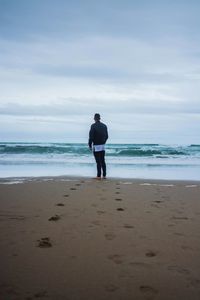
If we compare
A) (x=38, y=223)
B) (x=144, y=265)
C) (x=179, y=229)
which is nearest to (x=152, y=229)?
(x=179, y=229)

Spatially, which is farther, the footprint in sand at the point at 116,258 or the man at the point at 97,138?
the man at the point at 97,138

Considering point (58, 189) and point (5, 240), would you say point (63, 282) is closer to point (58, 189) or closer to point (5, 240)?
point (5, 240)

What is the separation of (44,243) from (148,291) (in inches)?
49.7

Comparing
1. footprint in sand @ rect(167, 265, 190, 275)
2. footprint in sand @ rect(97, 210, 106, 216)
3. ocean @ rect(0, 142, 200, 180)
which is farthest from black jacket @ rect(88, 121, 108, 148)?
footprint in sand @ rect(167, 265, 190, 275)

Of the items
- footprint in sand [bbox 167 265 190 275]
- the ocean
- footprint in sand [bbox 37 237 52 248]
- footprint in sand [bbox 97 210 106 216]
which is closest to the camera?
footprint in sand [bbox 167 265 190 275]

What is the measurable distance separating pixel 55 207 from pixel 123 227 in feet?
4.91

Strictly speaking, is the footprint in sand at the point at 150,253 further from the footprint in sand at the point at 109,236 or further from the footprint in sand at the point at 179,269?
the footprint in sand at the point at 109,236

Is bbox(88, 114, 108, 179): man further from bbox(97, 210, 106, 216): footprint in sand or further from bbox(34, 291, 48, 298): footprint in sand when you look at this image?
bbox(34, 291, 48, 298): footprint in sand

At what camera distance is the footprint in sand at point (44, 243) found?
2945 millimetres

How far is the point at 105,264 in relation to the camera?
255 cm

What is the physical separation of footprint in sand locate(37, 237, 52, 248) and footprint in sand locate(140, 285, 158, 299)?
1123 mm

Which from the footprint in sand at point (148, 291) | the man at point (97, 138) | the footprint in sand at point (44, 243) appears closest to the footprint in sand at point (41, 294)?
the footprint in sand at point (148, 291)

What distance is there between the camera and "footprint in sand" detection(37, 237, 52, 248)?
2945 millimetres

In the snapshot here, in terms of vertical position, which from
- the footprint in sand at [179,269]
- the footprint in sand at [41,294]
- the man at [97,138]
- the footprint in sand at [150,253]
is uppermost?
the man at [97,138]
